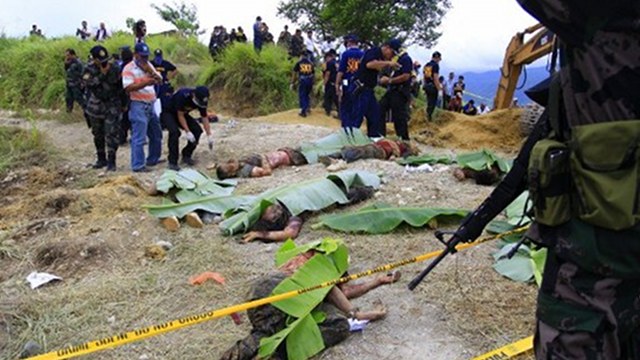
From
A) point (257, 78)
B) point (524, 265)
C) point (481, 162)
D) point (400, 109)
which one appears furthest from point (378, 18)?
point (524, 265)

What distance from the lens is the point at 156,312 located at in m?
3.54

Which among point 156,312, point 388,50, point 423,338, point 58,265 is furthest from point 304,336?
point 388,50

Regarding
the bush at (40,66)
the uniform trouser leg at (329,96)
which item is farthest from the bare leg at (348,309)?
the bush at (40,66)

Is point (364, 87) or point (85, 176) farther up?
point (364, 87)

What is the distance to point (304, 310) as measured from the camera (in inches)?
115

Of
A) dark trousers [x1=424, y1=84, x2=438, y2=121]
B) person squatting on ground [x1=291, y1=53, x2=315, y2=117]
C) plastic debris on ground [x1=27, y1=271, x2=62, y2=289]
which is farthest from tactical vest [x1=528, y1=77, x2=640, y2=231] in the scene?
person squatting on ground [x1=291, y1=53, x2=315, y2=117]

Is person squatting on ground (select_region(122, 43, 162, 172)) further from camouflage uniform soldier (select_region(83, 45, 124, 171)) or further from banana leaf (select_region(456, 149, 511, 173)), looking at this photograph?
banana leaf (select_region(456, 149, 511, 173))

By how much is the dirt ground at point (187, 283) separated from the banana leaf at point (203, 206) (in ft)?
0.53

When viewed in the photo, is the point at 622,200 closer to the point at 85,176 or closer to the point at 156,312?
the point at 156,312

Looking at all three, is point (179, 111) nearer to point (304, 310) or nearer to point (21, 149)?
point (21, 149)

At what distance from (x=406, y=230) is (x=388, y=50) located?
12.7 ft

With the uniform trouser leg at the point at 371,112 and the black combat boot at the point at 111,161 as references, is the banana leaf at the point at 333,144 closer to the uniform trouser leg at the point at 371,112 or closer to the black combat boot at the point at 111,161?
the uniform trouser leg at the point at 371,112

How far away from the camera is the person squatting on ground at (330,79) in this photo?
483 inches

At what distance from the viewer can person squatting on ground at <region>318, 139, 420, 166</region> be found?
7.00 meters
